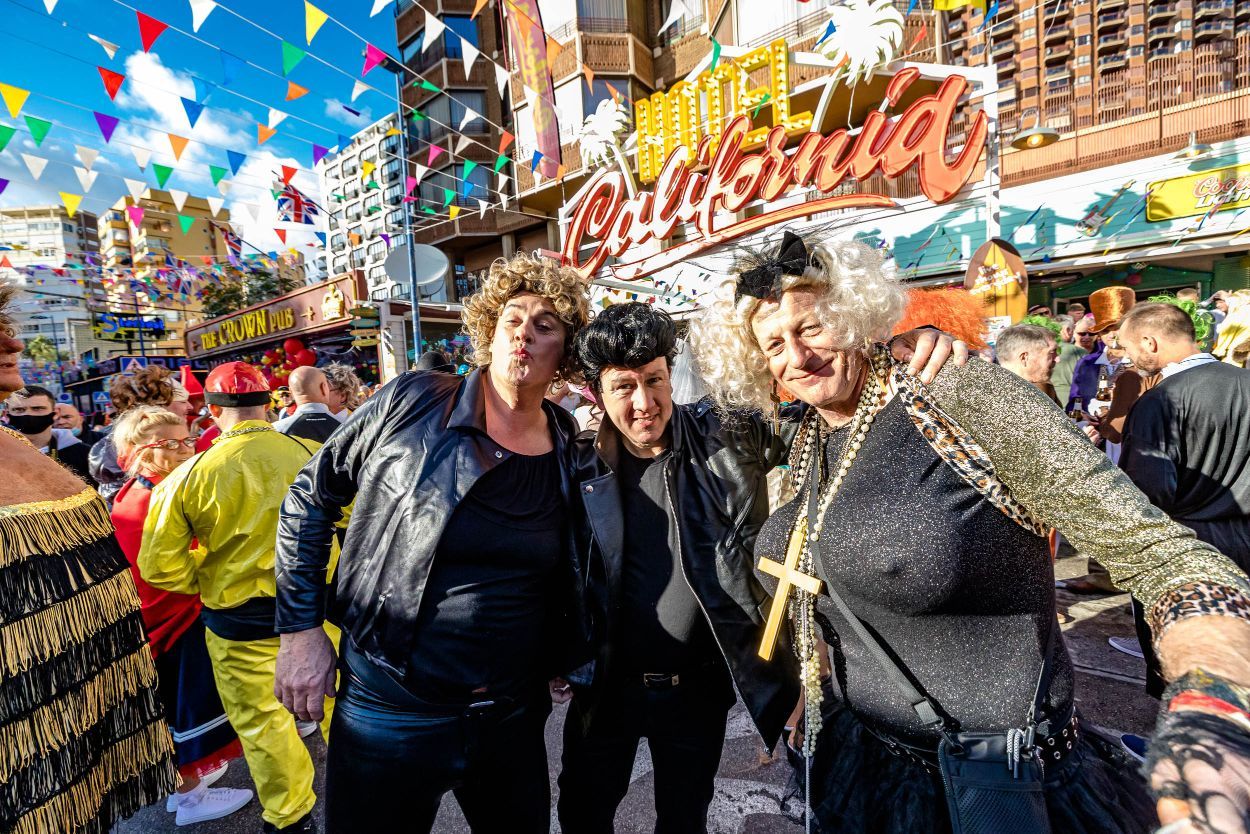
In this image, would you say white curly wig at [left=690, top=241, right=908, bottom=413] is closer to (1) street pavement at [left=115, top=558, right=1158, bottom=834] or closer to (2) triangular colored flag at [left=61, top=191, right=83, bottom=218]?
(1) street pavement at [left=115, top=558, right=1158, bottom=834]

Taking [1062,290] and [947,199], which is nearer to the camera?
[947,199]

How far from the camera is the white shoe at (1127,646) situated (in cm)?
369

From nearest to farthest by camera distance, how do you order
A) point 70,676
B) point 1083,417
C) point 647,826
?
point 70,676, point 647,826, point 1083,417

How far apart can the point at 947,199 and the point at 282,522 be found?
9839 mm

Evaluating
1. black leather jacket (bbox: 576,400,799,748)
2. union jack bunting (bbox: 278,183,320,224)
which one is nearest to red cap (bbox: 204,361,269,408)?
black leather jacket (bbox: 576,400,799,748)

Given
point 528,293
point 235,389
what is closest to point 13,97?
point 235,389

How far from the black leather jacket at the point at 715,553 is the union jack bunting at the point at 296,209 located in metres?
12.2

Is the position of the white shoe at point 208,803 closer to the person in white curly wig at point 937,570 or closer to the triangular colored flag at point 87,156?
the person in white curly wig at point 937,570

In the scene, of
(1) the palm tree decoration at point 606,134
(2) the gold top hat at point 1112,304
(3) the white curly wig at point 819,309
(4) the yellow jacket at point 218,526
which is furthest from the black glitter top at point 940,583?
(1) the palm tree decoration at point 606,134

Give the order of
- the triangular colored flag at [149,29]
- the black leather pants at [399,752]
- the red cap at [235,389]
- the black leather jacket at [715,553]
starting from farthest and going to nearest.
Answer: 1. the triangular colored flag at [149,29]
2. the red cap at [235,389]
3. the black leather jacket at [715,553]
4. the black leather pants at [399,752]

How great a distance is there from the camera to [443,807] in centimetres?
271

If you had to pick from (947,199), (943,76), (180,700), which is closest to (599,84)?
(943,76)

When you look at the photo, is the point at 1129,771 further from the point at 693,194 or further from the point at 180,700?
the point at 693,194

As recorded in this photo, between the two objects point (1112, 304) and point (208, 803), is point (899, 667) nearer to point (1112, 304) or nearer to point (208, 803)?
point (208, 803)
